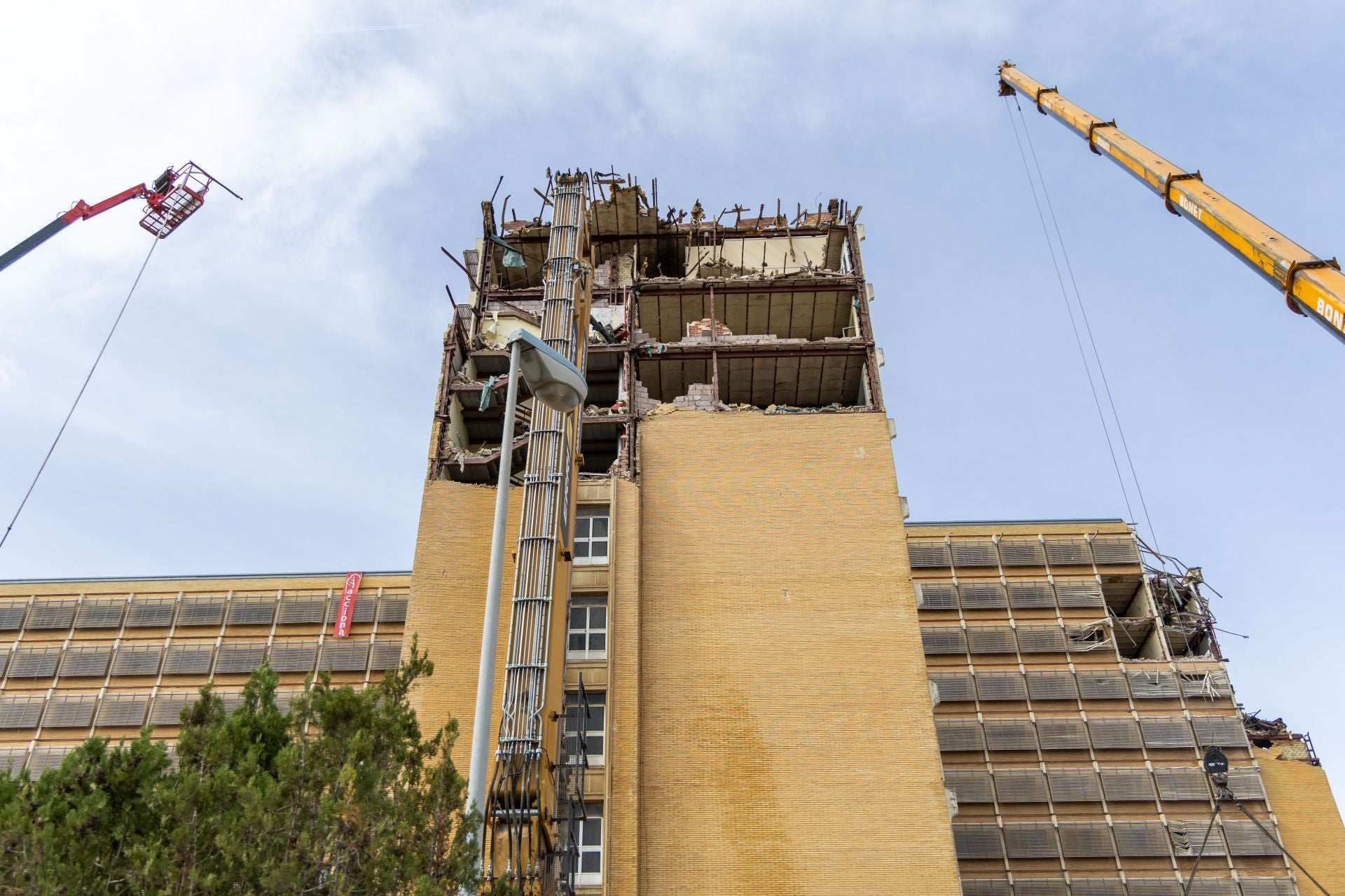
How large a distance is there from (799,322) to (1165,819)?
20450 millimetres

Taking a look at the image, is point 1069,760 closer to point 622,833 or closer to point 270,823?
point 622,833

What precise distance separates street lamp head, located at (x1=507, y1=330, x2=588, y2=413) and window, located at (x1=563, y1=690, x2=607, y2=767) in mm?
11443

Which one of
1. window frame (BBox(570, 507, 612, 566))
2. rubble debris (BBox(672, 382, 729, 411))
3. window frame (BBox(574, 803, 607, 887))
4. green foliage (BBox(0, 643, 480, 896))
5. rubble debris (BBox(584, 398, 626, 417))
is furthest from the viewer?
rubble debris (BBox(672, 382, 729, 411))

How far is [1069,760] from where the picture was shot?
33781 millimetres

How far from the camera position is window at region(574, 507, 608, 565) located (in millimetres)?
28578

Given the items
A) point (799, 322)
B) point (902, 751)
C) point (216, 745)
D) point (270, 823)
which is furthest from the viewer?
point (799, 322)

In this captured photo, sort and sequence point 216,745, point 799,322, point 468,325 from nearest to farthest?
point 216,745, point 468,325, point 799,322

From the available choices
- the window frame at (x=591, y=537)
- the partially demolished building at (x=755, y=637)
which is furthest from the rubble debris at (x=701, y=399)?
the window frame at (x=591, y=537)

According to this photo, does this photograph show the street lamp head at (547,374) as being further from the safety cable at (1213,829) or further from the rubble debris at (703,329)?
the safety cable at (1213,829)

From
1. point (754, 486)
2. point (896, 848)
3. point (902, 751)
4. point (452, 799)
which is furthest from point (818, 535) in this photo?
point (452, 799)

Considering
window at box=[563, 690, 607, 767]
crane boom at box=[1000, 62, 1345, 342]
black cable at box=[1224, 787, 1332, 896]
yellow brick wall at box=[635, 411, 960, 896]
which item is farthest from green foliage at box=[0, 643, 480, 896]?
black cable at box=[1224, 787, 1332, 896]

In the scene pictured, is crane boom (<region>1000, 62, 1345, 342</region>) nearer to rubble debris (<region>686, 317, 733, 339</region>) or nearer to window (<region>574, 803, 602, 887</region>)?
rubble debris (<region>686, 317, 733, 339</region>)

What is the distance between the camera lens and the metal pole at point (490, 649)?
39.8 feet

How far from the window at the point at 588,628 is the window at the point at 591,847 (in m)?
3.84
